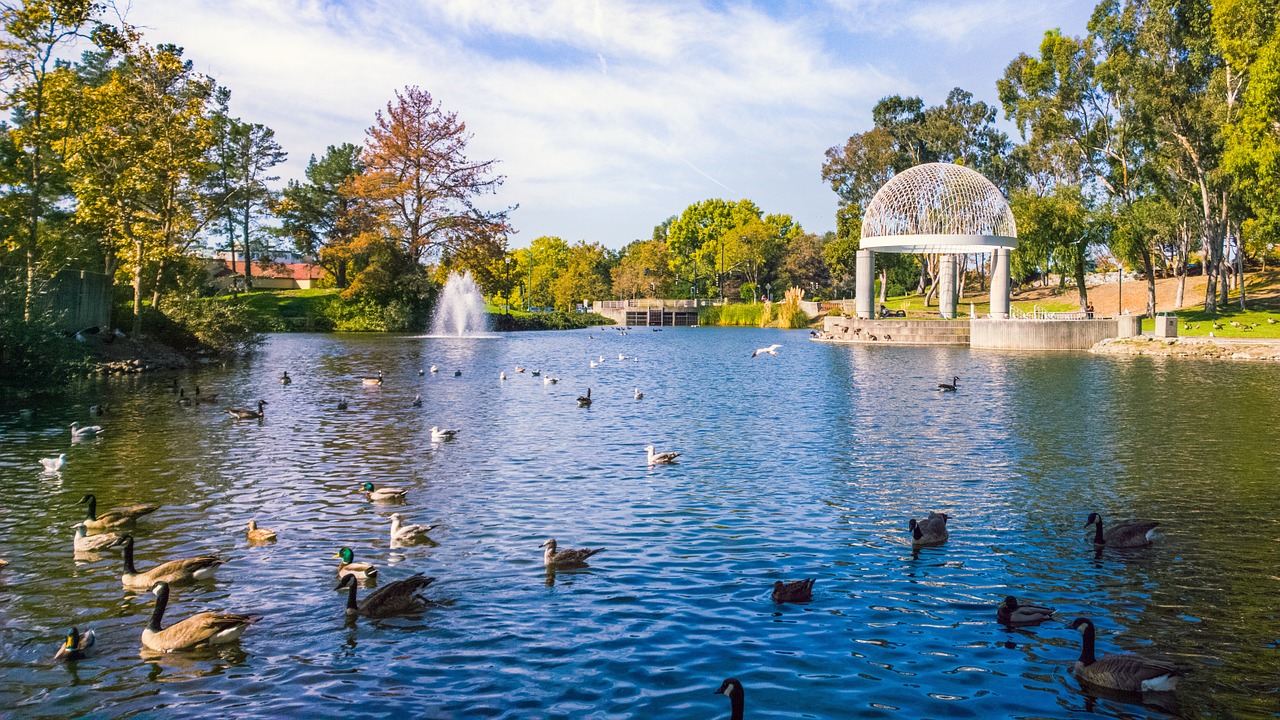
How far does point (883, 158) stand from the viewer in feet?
353

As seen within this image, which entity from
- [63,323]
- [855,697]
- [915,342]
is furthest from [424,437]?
[915,342]

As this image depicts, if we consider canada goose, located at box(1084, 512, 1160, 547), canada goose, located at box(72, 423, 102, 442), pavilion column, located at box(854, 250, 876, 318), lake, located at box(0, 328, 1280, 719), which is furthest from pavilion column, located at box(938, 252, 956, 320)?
canada goose, located at box(72, 423, 102, 442)

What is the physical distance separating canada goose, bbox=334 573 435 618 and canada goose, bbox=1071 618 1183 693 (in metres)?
7.60

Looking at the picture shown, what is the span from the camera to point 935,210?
3095 inches

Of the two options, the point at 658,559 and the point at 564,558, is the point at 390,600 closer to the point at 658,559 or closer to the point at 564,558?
the point at 564,558

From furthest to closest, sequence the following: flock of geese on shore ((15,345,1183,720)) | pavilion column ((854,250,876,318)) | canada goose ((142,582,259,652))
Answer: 1. pavilion column ((854,250,876,318))
2. canada goose ((142,582,259,652))
3. flock of geese on shore ((15,345,1183,720))

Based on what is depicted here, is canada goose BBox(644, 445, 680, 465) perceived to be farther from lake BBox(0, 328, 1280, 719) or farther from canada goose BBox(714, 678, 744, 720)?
canada goose BBox(714, 678, 744, 720)

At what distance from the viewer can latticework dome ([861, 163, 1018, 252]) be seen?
75438 mm

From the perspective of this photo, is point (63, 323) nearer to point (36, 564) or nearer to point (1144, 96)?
point (36, 564)

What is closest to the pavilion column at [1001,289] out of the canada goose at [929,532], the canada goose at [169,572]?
the canada goose at [929,532]

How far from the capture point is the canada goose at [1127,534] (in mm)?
13219

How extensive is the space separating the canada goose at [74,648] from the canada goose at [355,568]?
9.78 feet

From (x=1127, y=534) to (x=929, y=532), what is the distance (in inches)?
116

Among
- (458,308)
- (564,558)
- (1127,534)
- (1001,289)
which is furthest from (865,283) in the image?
(564,558)
